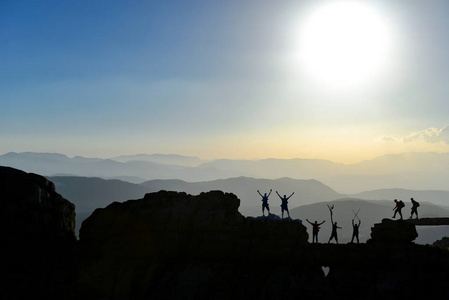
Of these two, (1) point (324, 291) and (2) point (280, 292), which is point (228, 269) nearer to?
(2) point (280, 292)

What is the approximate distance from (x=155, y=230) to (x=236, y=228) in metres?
7.92

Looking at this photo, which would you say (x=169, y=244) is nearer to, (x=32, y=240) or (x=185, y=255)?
(x=185, y=255)

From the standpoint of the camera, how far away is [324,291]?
27.7m

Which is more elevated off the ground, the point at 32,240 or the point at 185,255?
the point at 32,240

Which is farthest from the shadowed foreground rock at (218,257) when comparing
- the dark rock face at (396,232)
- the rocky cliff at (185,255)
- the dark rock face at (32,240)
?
the dark rock face at (32,240)

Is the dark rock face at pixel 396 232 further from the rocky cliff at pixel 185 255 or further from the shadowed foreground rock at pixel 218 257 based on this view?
the shadowed foreground rock at pixel 218 257

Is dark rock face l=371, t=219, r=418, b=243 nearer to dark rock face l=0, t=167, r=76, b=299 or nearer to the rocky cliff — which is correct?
the rocky cliff

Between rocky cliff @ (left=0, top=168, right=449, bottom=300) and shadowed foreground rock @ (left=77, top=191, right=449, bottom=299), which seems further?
shadowed foreground rock @ (left=77, top=191, right=449, bottom=299)

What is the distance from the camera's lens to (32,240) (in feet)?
94.7

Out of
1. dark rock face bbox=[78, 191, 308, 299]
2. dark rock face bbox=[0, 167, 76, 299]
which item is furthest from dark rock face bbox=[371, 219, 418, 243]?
dark rock face bbox=[0, 167, 76, 299]

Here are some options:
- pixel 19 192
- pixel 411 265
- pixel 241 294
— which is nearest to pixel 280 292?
pixel 241 294

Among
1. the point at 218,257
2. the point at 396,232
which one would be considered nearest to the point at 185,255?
the point at 218,257

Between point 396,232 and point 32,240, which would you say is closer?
point 32,240

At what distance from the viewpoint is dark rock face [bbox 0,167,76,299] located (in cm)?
2759
